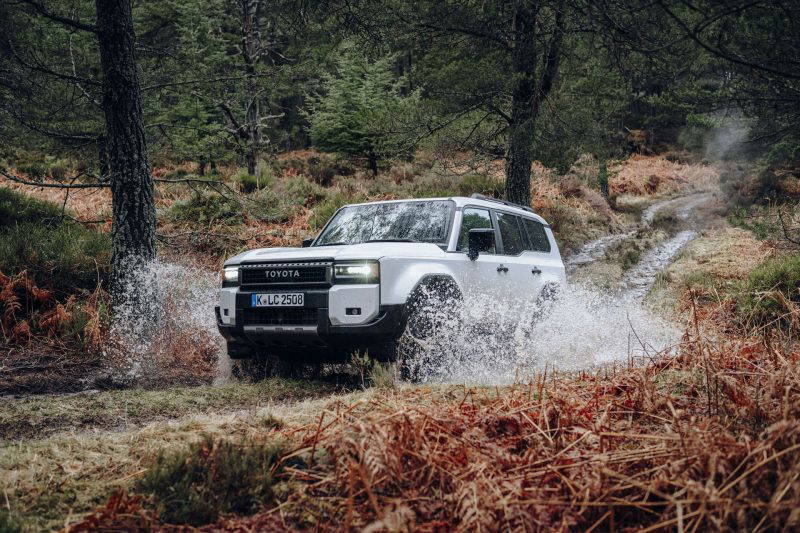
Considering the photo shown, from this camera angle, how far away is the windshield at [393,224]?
22.2 feet

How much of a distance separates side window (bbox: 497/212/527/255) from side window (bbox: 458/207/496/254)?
36 cm

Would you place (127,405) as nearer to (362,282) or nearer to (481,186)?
(362,282)

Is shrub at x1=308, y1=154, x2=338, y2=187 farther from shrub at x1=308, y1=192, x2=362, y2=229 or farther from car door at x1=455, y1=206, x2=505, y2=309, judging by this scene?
car door at x1=455, y1=206, x2=505, y2=309

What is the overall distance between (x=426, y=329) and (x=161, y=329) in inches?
155

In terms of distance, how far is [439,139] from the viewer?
1302 centimetres

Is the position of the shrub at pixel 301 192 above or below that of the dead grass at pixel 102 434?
above

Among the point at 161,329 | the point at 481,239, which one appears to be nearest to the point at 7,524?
the point at 481,239

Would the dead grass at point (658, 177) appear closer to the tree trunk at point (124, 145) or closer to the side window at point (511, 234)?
the side window at point (511, 234)

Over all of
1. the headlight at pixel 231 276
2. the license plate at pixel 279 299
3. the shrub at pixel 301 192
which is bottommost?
the license plate at pixel 279 299

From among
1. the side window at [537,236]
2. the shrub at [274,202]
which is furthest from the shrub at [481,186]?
the side window at [537,236]

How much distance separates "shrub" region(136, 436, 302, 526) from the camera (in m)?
2.31

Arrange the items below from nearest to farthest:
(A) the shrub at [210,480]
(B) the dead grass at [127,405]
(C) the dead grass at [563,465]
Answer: (C) the dead grass at [563,465] → (A) the shrub at [210,480] → (B) the dead grass at [127,405]

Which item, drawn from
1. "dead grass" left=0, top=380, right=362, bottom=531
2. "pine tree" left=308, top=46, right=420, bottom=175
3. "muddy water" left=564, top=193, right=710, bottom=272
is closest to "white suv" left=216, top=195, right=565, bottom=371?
"dead grass" left=0, top=380, right=362, bottom=531

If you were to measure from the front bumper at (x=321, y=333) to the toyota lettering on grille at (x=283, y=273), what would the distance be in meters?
0.26
